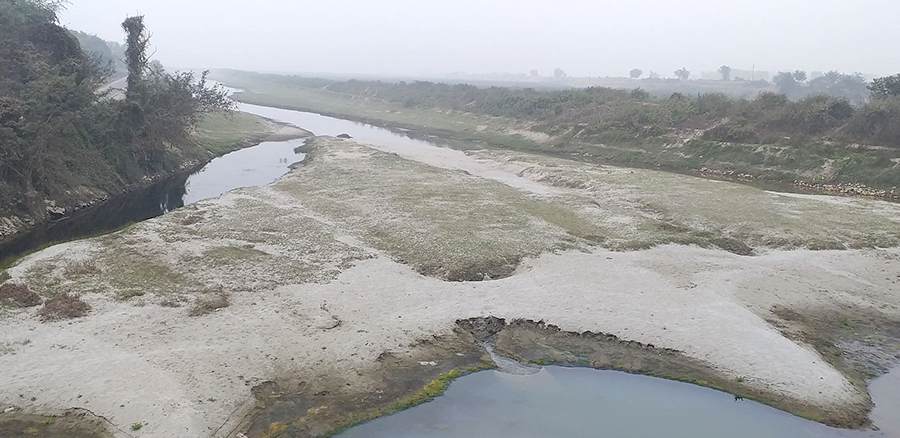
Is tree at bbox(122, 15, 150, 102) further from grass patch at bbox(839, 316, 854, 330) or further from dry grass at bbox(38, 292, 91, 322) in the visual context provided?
grass patch at bbox(839, 316, 854, 330)

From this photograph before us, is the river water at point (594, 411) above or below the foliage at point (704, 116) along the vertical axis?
below

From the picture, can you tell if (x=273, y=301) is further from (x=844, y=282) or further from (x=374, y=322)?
(x=844, y=282)

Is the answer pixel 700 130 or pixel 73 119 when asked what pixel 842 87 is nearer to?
pixel 700 130

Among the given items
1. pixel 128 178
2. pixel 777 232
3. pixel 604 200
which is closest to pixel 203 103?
pixel 128 178

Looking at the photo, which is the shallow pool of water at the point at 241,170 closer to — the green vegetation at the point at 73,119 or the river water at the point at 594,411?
the green vegetation at the point at 73,119

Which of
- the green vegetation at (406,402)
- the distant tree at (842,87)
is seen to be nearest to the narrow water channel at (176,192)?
the green vegetation at (406,402)
